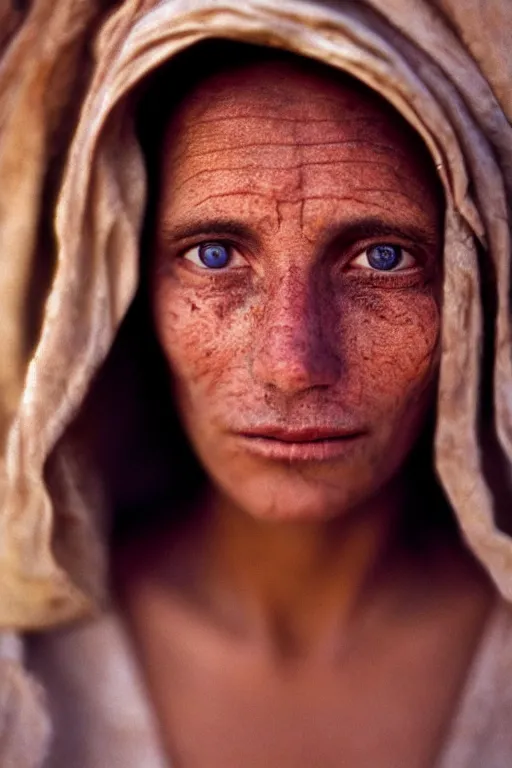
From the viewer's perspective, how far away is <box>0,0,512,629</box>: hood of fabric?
1013 mm

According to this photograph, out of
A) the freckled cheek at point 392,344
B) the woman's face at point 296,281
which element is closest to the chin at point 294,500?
the woman's face at point 296,281

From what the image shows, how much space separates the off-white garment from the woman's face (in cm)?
27

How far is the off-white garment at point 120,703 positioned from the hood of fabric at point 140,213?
5 cm

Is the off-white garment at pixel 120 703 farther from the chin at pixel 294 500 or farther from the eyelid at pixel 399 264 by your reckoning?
the eyelid at pixel 399 264

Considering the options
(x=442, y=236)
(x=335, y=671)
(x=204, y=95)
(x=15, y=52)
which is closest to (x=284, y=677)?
(x=335, y=671)

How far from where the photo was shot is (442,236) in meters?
1.12

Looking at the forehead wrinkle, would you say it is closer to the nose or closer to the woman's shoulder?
the nose

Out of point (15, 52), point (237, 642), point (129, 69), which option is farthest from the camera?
point (237, 642)

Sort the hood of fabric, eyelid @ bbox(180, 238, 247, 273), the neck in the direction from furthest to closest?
the neck, eyelid @ bbox(180, 238, 247, 273), the hood of fabric

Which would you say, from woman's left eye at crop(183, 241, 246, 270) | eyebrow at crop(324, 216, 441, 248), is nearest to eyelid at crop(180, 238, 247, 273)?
woman's left eye at crop(183, 241, 246, 270)

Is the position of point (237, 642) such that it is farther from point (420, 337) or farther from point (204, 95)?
point (204, 95)

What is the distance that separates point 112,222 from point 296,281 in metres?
0.22

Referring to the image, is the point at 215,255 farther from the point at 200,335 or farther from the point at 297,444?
the point at 297,444

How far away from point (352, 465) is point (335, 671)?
12.1 inches
